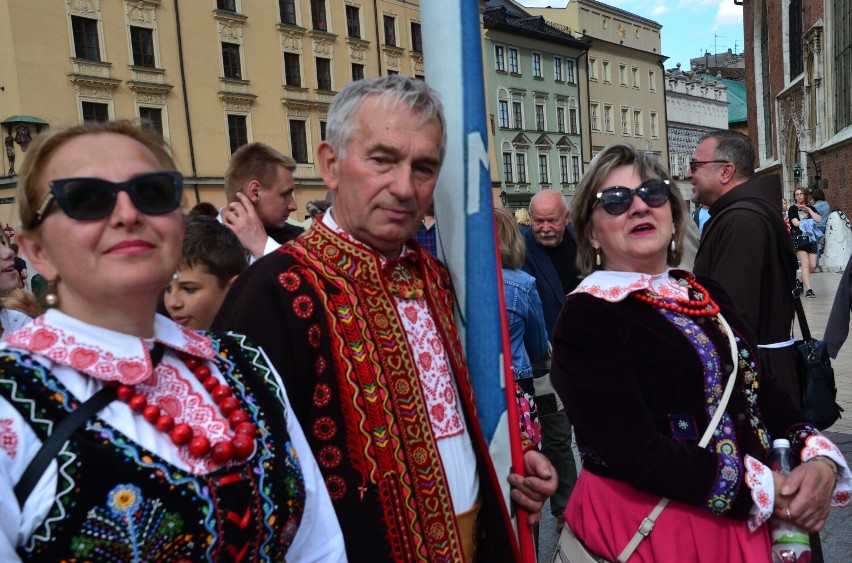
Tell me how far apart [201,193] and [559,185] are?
23.7 meters

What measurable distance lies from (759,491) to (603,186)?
3.27 ft

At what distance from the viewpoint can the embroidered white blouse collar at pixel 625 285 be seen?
2.21m

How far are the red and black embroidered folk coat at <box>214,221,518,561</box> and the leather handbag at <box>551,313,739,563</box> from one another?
57cm

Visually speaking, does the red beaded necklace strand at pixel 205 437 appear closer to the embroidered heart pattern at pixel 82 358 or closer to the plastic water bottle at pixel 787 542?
the embroidered heart pattern at pixel 82 358

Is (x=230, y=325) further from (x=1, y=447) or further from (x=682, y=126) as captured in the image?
(x=682, y=126)

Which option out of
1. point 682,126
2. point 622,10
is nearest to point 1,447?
point 622,10

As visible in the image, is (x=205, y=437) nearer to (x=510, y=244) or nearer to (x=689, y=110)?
(x=510, y=244)

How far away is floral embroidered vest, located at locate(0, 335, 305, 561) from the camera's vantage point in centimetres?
110

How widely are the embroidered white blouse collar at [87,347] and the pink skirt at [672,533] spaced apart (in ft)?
4.74

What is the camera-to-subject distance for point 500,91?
3928 centimetres

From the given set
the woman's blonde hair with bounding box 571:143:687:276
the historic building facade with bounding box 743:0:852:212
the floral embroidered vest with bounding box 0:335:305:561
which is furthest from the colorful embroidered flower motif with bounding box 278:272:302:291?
the historic building facade with bounding box 743:0:852:212

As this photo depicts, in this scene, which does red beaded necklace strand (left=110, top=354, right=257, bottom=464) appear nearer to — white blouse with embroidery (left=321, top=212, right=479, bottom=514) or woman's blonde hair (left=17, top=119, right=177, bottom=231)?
woman's blonde hair (left=17, top=119, right=177, bottom=231)

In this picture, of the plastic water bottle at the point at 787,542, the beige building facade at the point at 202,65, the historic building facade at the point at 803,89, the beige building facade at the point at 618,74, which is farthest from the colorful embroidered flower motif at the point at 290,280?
the beige building facade at the point at 618,74

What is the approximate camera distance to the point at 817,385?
3.66 metres
